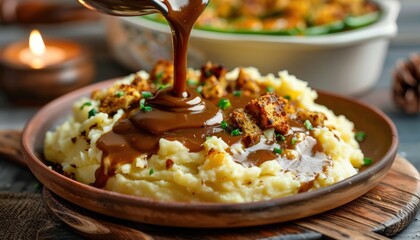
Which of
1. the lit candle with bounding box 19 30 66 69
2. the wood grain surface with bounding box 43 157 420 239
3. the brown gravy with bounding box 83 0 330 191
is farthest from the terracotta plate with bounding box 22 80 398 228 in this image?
the lit candle with bounding box 19 30 66 69

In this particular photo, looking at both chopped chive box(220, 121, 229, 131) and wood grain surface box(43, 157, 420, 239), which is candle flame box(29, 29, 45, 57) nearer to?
wood grain surface box(43, 157, 420, 239)

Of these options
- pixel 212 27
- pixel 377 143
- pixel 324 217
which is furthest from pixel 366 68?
pixel 324 217

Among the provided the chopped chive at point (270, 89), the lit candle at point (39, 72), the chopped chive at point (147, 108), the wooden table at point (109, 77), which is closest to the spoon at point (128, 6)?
the chopped chive at point (147, 108)

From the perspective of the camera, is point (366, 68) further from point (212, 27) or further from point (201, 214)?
point (201, 214)

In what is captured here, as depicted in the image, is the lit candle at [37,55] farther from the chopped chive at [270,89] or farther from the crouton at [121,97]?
the chopped chive at [270,89]

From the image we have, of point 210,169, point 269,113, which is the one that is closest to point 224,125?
point 269,113

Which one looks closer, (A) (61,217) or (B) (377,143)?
(A) (61,217)
